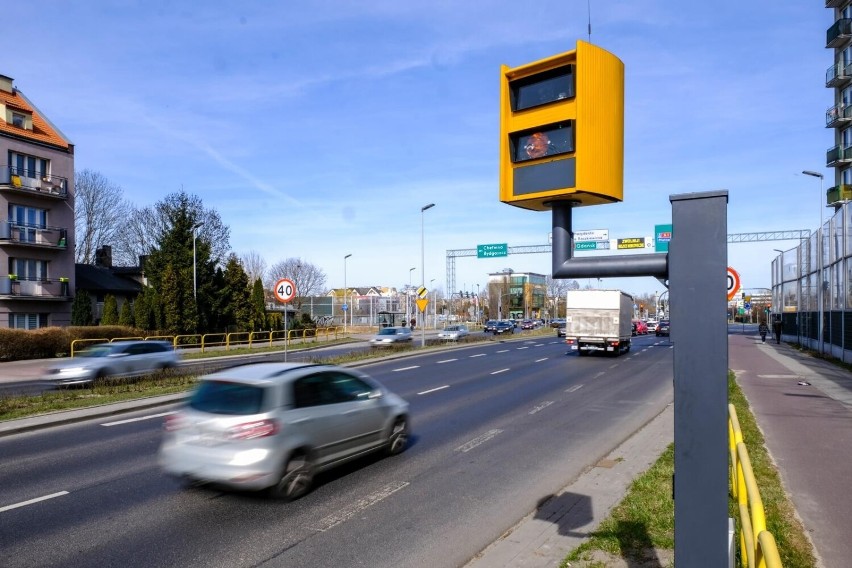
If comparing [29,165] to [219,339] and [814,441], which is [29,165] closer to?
[219,339]

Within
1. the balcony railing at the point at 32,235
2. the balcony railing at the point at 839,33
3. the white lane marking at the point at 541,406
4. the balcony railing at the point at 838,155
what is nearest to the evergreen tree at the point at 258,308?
the balcony railing at the point at 32,235

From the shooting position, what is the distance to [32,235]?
38.2 metres

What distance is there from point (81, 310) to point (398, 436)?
3796 cm

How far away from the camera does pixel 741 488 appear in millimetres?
4867

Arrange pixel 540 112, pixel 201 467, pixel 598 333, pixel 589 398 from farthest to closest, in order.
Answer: pixel 598 333 < pixel 589 398 < pixel 201 467 < pixel 540 112

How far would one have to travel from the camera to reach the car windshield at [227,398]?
23.8ft

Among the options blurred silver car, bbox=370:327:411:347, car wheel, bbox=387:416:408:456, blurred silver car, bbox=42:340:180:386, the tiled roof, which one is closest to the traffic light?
car wheel, bbox=387:416:408:456

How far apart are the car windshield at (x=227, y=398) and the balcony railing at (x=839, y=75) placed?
56.4 meters

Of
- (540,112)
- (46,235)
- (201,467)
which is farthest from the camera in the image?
(46,235)

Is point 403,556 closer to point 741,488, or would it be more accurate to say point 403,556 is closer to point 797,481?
point 741,488

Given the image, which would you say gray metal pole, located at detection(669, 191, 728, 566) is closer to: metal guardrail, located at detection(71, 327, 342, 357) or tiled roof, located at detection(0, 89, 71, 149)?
metal guardrail, located at detection(71, 327, 342, 357)

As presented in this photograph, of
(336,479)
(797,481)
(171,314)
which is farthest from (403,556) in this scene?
(171,314)

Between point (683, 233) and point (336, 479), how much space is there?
21.6 ft

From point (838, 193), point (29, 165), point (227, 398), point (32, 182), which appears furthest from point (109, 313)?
point (838, 193)
